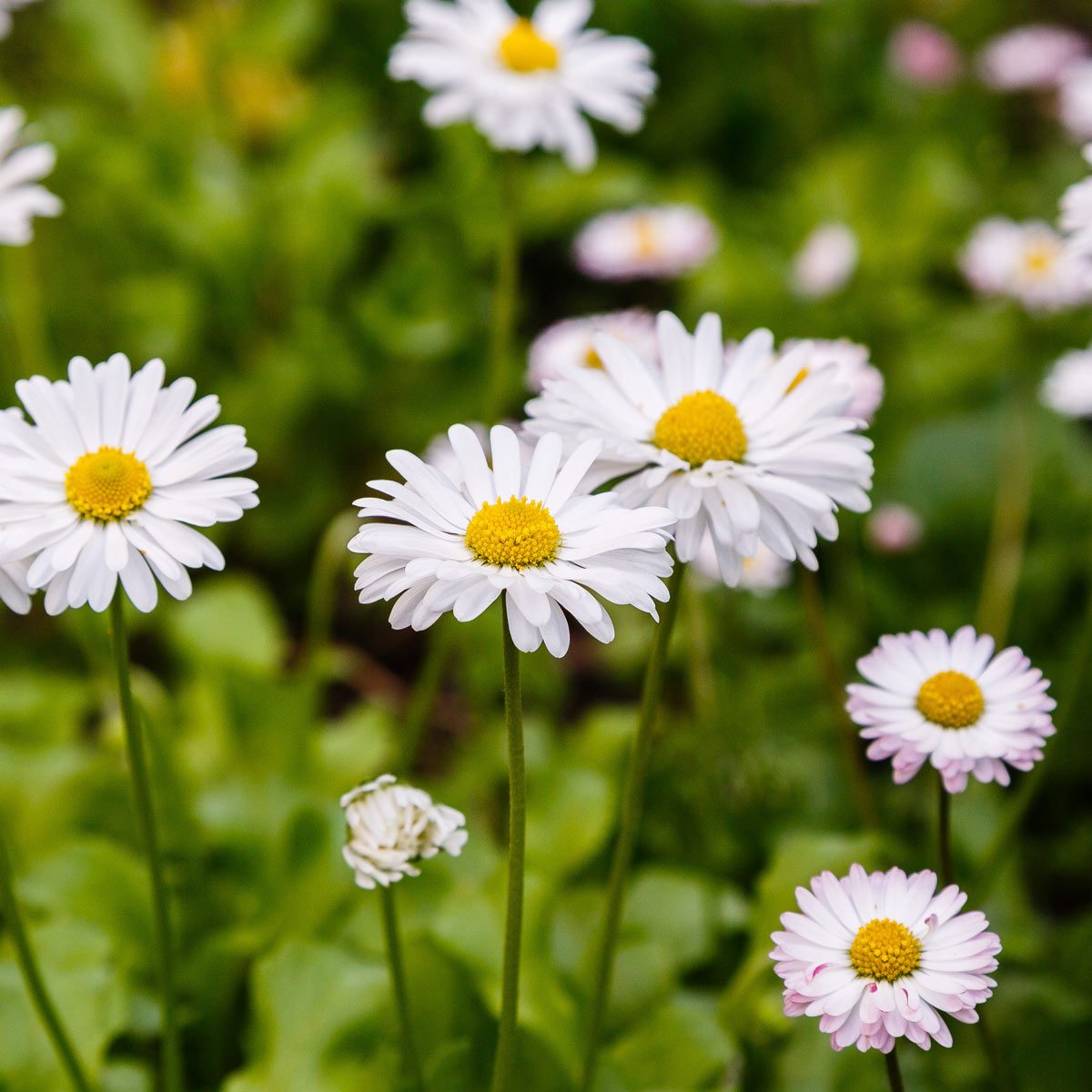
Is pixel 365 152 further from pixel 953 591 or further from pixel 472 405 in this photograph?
pixel 953 591

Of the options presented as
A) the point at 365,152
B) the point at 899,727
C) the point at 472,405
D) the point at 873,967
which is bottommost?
the point at 873,967

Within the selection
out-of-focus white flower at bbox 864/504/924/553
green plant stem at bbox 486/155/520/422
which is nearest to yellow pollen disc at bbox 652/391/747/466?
green plant stem at bbox 486/155/520/422

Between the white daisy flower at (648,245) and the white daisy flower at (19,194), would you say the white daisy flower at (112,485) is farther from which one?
the white daisy flower at (648,245)

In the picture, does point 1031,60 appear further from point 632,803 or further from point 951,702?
point 632,803

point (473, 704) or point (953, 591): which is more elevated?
point (953, 591)

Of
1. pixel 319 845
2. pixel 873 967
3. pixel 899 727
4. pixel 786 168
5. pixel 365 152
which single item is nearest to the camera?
pixel 873 967

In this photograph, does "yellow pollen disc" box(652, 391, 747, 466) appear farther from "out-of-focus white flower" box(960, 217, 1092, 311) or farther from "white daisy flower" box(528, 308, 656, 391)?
"out-of-focus white flower" box(960, 217, 1092, 311)

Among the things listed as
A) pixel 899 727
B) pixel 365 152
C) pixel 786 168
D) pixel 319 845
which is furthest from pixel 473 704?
pixel 786 168
